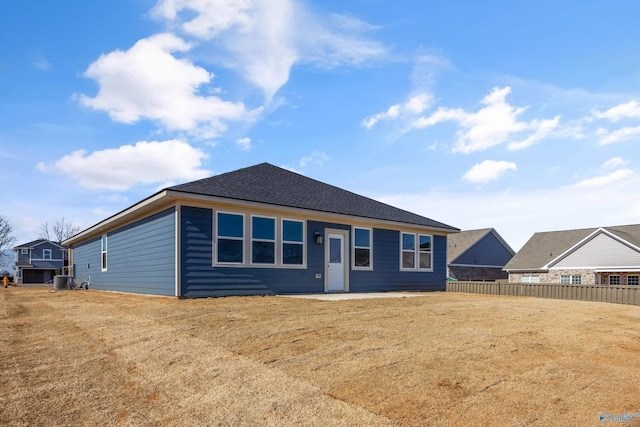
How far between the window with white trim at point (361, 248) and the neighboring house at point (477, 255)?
21.1 metres

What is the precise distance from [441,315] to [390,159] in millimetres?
8174

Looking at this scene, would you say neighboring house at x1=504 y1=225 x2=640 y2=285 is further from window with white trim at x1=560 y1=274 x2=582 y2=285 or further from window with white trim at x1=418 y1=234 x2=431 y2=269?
window with white trim at x1=418 y1=234 x2=431 y2=269

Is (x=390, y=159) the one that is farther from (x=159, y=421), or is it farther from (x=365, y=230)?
(x=159, y=421)

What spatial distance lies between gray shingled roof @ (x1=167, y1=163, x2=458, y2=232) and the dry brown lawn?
16.5 ft

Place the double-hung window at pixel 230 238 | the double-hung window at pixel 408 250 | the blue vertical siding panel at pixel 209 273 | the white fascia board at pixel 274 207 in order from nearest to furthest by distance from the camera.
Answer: the white fascia board at pixel 274 207, the blue vertical siding panel at pixel 209 273, the double-hung window at pixel 230 238, the double-hung window at pixel 408 250

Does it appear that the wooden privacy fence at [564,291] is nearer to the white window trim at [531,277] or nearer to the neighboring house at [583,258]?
the neighboring house at [583,258]

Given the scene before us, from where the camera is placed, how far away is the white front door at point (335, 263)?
1431 centimetres

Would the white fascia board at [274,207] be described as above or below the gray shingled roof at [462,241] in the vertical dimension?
above

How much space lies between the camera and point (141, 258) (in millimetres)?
13586

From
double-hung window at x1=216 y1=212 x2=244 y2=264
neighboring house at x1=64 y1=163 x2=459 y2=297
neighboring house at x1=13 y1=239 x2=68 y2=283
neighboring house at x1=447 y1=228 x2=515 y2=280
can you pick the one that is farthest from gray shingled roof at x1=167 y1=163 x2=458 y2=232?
neighboring house at x1=13 y1=239 x2=68 y2=283

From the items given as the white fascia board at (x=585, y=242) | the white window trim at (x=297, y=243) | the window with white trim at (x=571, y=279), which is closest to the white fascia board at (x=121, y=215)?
the white window trim at (x=297, y=243)

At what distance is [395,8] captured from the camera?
10602 mm

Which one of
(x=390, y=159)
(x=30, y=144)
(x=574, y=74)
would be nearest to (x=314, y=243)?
(x=390, y=159)

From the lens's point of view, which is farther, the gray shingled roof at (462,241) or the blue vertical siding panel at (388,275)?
the gray shingled roof at (462,241)
